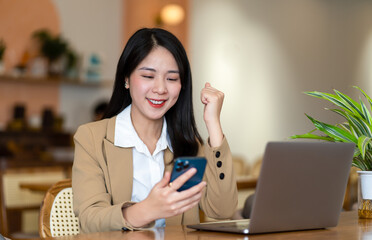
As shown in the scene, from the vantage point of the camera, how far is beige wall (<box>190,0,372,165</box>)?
24.3ft

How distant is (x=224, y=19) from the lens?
24.6 feet

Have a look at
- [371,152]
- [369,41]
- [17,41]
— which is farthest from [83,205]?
[369,41]

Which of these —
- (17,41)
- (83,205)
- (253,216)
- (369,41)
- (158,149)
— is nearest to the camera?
(253,216)

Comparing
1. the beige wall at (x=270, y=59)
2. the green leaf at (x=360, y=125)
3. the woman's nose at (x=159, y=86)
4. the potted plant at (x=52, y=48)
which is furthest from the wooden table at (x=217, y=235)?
the beige wall at (x=270, y=59)

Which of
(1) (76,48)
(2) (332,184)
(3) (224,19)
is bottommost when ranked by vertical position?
(2) (332,184)

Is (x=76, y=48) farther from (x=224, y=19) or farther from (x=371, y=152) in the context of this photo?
(x=371, y=152)

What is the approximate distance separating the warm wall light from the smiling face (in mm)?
5506

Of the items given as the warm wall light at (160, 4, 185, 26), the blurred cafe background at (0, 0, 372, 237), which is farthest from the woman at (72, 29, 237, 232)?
the warm wall light at (160, 4, 185, 26)

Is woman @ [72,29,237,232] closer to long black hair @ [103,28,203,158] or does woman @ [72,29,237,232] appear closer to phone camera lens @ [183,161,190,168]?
long black hair @ [103,28,203,158]

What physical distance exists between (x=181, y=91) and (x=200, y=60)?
520 cm

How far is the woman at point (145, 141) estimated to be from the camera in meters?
1.82

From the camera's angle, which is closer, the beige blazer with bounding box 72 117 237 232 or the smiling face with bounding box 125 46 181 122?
the beige blazer with bounding box 72 117 237 232

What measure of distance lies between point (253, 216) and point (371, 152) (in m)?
0.65

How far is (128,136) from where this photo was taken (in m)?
1.92
